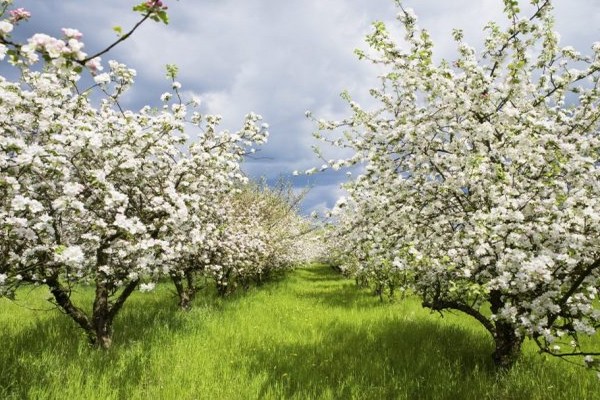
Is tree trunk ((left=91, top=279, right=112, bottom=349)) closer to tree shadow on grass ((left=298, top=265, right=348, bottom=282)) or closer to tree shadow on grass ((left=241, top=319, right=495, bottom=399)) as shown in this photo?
tree shadow on grass ((left=241, top=319, right=495, bottom=399))

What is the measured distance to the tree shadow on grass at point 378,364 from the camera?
303 inches

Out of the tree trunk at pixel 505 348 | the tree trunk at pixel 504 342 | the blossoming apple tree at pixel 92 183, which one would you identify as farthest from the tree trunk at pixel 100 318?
the tree trunk at pixel 505 348

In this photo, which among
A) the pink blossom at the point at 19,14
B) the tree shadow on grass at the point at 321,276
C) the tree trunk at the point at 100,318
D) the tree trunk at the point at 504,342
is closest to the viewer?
the pink blossom at the point at 19,14

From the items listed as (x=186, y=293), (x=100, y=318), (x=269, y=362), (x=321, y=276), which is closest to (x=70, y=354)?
(x=100, y=318)

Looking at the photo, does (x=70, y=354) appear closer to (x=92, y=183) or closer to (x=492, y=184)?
(x=92, y=183)

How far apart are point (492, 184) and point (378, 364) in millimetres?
4162

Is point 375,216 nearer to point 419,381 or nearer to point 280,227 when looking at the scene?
point 419,381

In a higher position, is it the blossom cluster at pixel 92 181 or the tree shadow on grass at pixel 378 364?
the blossom cluster at pixel 92 181

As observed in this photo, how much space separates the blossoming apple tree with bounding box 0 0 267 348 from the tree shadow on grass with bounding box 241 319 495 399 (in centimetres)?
317

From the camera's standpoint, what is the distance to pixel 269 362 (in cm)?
898

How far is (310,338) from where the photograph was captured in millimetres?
11156

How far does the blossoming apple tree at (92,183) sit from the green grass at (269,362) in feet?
4.40

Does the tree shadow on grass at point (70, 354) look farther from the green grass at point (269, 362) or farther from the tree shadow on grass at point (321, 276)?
the tree shadow on grass at point (321, 276)

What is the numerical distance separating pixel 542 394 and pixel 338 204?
182 inches
